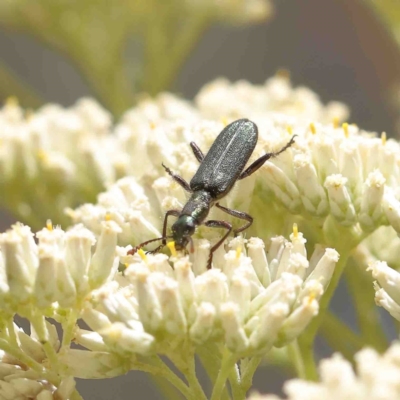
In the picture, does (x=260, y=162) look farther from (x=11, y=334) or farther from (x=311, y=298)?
(x=11, y=334)

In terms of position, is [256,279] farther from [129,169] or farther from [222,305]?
[129,169]

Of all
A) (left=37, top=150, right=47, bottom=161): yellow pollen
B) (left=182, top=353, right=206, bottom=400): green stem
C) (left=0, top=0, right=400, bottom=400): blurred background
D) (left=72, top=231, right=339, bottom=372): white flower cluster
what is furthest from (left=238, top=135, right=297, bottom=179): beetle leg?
(left=0, top=0, right=400, bottom=400): blurred background

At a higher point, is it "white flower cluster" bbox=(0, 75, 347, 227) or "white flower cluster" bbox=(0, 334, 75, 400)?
"white flower cluster" bbox=(0, 75, 347, 227)

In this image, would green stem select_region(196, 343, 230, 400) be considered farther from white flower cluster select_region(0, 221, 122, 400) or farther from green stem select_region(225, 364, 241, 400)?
white flower cluster select_region(0, 221, 122, 400)

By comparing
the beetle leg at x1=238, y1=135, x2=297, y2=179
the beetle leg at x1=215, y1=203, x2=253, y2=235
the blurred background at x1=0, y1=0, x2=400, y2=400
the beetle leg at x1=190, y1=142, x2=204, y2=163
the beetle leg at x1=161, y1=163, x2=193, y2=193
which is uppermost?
the blurred background at x1=0, y1=0, x2=400, y2=400

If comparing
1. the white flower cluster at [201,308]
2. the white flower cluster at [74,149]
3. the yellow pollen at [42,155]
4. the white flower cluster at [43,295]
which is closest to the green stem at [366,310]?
the white flower cluster at [74,149]

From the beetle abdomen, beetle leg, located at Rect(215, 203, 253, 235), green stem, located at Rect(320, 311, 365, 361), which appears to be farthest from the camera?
green stem, located at Rect(320, 311, 365, 361)
